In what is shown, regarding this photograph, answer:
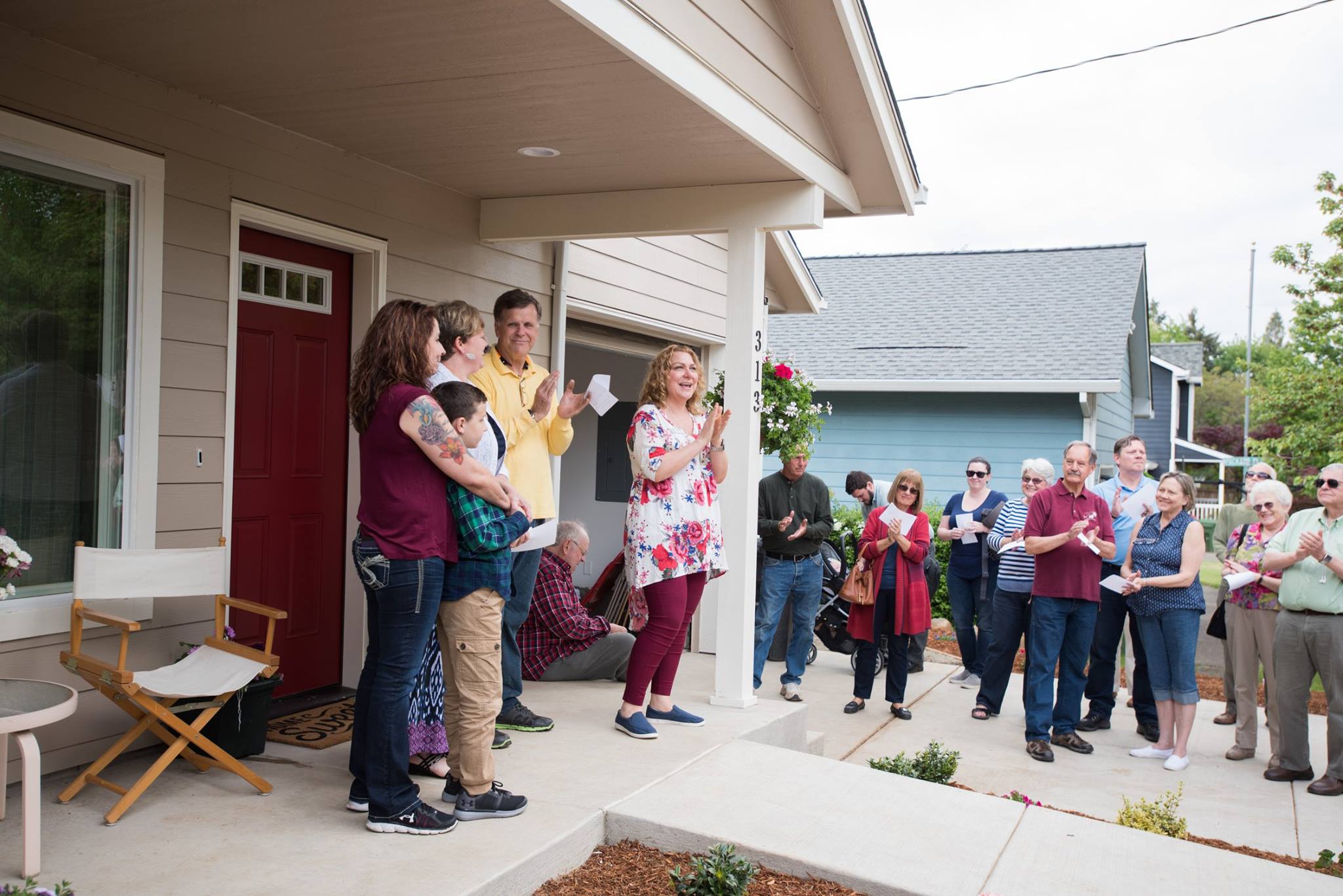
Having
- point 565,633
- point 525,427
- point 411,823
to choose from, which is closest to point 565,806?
point 411,823

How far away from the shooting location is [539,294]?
6.39 m

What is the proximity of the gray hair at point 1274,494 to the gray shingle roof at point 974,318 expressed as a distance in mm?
6715

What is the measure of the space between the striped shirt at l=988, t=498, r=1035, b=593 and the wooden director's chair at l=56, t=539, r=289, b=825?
440 centimetres

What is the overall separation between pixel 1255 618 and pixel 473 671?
4945mm

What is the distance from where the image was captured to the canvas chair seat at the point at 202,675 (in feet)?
11.3

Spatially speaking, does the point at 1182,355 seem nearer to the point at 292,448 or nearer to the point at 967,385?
the point at 967,385

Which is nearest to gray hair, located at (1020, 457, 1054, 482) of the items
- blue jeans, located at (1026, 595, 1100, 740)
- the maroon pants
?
blue jeans, located at (1026, 595, 1100, 740)

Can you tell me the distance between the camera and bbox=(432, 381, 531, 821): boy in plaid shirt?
316cm

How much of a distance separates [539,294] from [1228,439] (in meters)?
43.6

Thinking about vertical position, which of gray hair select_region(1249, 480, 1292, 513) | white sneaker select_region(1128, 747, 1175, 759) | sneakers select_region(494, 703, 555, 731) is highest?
gray hair select_region(1249, 480, 1292, 513)

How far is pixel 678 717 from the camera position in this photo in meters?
4.77

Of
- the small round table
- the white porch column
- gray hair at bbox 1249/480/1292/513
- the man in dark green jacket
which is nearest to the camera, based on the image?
the small round table

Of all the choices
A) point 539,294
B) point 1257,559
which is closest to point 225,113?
point 539,294

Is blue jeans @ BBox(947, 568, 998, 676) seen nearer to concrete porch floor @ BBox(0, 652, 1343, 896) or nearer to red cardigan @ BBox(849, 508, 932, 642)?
red cardigan @ BBox(849, 508, 932, 642)
